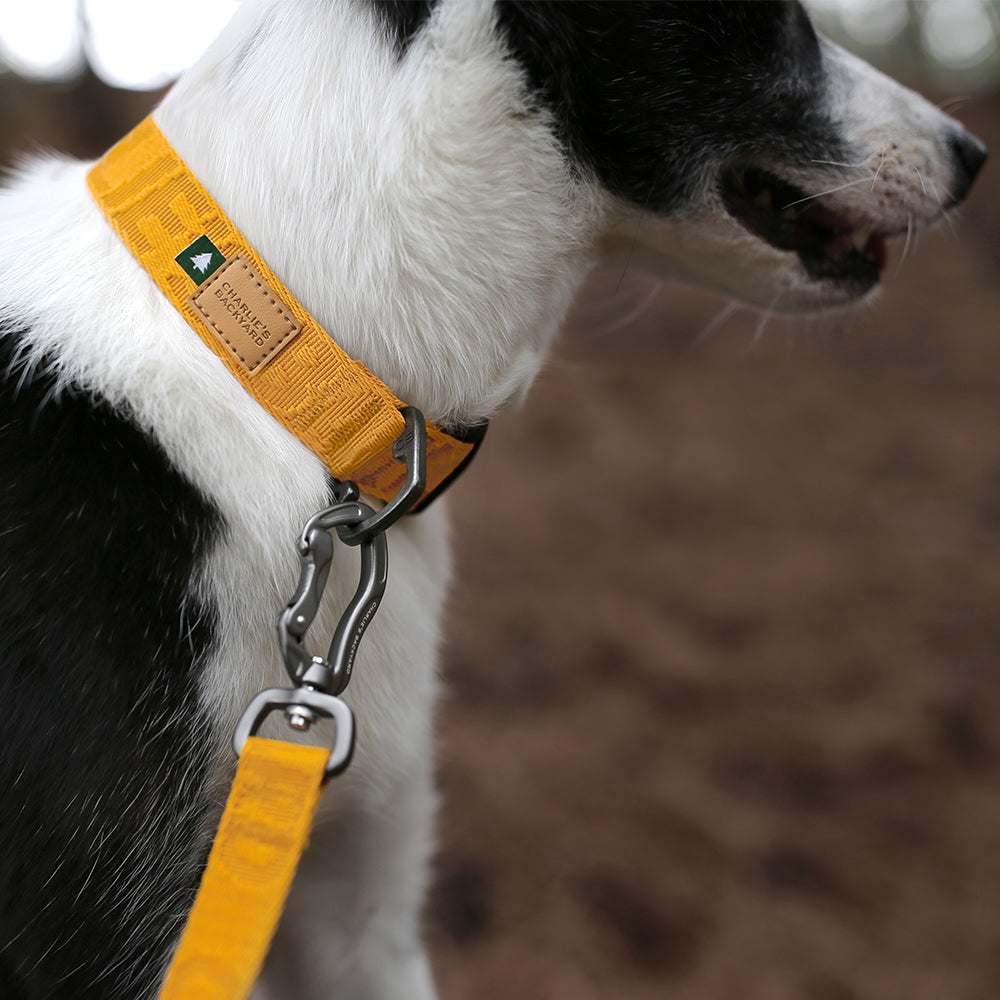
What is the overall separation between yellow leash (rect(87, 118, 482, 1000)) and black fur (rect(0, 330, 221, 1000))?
0.10m

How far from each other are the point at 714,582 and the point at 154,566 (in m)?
2.32

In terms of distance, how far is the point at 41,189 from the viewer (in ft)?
3.01

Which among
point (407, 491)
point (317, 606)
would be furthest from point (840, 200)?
point (317, 606)

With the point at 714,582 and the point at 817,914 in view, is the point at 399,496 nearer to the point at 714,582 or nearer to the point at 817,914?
the point at 817,914

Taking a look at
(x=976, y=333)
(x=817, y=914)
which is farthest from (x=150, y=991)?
(x=976, y=333)

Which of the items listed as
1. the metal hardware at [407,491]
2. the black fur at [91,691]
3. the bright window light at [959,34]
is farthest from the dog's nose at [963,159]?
the bright window light at [959,34]

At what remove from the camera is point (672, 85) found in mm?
888

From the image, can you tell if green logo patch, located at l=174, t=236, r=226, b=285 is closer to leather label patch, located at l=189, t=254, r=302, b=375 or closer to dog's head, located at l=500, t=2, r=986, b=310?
A: leather label patch, located at l=189, t=254, r=302, b=375

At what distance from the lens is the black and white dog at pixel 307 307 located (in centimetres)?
71

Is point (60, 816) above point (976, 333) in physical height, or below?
above

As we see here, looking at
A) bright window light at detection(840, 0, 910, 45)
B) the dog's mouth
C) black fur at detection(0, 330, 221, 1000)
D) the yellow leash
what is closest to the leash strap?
the yellow leash

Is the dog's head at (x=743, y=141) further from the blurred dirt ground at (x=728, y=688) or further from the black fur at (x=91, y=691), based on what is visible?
the black fur at (x=91, y=691)

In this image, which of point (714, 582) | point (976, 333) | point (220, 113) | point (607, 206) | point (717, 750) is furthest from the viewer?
point (976, 333)

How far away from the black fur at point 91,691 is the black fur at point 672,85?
1.61 ft
